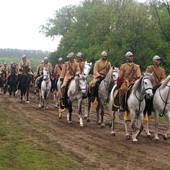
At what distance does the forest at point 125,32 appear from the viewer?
43625 millimetres

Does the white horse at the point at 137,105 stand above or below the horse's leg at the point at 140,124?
above

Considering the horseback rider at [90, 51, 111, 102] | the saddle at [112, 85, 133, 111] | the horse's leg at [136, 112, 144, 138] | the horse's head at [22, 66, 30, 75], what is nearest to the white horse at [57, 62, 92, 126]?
the horseback rider at [90, 51, 111, 102]

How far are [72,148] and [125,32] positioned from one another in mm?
33448

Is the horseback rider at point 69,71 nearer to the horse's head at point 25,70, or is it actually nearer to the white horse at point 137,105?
the white horse at point 137,105

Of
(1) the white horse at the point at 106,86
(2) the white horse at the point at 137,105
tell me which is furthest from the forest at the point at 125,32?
(2) the white horse at the point at 137,105

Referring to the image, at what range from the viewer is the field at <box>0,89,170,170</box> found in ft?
32.2

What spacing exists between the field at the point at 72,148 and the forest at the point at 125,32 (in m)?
27.7

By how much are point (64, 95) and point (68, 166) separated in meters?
8.42

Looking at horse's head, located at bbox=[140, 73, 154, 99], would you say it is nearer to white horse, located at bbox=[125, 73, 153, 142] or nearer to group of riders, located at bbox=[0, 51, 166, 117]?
white horse, located at bbox=[125, 73, 153, 142]

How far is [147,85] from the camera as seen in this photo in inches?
501

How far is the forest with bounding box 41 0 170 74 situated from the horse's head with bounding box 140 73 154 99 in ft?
99.3

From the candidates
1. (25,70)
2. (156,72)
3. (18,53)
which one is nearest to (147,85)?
(156,72)

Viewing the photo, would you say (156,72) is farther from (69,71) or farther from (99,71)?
(69,71)

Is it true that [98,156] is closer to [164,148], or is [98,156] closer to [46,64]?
[164,148]
